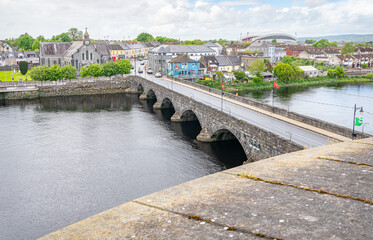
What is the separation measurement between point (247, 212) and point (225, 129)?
30471mm

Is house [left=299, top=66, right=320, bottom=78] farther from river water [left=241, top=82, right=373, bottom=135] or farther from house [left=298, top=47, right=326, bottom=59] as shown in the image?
house [left=298, top=47, right=326, bottom=59]

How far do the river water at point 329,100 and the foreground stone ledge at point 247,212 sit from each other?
40.0m

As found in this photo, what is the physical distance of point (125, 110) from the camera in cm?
6900

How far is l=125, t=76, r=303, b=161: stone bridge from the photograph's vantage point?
2964 cm

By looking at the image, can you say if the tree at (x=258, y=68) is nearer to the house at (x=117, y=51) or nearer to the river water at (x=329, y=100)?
the river water at (x=329, y=100)

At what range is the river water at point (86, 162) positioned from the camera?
91.0 feet

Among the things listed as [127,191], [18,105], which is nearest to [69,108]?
[18,105]

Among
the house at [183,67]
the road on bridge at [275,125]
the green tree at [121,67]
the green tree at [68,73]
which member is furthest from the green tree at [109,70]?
the road on bridge at [275,125]

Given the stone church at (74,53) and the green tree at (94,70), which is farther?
the stone church at (74,53)

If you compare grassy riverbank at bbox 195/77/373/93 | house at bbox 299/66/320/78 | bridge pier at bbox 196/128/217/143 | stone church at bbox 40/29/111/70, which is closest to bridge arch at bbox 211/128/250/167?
bridge pier at bbox 196/128/217/143

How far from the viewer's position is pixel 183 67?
10738cm

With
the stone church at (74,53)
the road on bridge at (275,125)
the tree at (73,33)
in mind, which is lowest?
the road on bridge at (275,125)

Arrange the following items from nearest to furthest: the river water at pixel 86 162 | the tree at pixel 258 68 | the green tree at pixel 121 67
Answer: the river water at pixel 86 162 → the green tree at pixel 121 67 → the tree at pixel 258 68

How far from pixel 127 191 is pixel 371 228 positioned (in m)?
23.9
